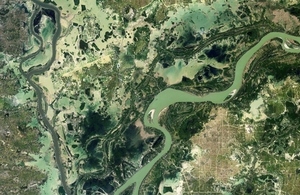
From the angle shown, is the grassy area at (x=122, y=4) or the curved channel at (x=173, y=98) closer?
the curved channel at (x=173, y=98)

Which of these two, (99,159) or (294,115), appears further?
(99,159)

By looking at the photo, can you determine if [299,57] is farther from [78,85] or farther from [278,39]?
[78,85]

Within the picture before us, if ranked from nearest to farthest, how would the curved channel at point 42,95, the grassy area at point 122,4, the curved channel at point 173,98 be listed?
the curved channel at point 173,98
the grassy area at point 122,4
the curved channel at point 42,95

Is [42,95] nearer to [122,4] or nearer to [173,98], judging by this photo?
[122,4]

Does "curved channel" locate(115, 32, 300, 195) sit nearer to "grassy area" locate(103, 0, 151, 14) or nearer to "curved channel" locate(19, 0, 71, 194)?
"curved channel" locate(19, 0, 71, 194)

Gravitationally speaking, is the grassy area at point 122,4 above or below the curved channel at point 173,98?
above

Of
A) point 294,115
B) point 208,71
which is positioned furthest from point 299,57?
point 208,71

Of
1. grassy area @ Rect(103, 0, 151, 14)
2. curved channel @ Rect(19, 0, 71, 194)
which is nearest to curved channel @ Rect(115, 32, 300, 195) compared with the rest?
curved channel @ Rect(19, 0, 71, 194)

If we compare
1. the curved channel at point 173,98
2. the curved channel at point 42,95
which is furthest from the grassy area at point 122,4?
the curved channel at point 173,98

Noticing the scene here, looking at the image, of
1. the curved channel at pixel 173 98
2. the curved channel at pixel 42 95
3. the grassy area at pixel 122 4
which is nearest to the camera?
the curved channel at pixel 173 98

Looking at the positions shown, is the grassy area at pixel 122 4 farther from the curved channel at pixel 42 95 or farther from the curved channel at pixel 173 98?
the curved channel at pixel 173 98
